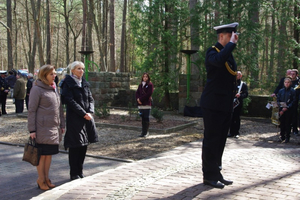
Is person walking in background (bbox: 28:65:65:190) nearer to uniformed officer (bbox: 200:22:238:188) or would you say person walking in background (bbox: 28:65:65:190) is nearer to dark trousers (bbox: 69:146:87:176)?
dark trousers (bbox: 69:146:87:176)

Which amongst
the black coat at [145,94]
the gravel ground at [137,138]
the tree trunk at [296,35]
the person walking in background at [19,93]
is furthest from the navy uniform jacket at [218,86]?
the person walking in background at [19,93]

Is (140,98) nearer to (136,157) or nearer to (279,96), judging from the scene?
(136,157)

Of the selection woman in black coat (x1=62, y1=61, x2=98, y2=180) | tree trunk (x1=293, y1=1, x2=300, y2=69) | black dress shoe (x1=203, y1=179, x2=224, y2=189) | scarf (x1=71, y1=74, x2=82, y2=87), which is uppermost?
tree trunk (x1=293, y1=1, x2=300, y2=69)

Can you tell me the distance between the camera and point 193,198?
402 centimetres

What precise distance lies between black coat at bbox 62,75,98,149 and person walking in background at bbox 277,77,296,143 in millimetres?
5637

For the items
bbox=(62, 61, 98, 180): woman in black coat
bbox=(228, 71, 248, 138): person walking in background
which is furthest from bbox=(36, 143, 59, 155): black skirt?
bbox=(228, 71, 248, 138): person walking in background

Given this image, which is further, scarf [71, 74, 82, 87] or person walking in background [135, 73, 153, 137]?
person walking in background [135, 73, 153, 137]

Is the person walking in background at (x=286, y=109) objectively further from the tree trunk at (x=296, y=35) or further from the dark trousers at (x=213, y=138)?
the dark trousers at (x=213, y=138)

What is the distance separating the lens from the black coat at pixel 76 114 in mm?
5391

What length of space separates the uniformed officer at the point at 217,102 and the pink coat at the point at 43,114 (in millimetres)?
2223

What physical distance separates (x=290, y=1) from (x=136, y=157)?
1005 cm

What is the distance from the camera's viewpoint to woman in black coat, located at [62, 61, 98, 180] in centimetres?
540

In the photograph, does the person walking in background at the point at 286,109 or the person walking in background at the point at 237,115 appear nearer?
the person walking in background at the point at 286,109

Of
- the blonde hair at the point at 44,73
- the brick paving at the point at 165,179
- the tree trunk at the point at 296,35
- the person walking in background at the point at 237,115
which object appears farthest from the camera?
the tree trunk at the point at 296,35
